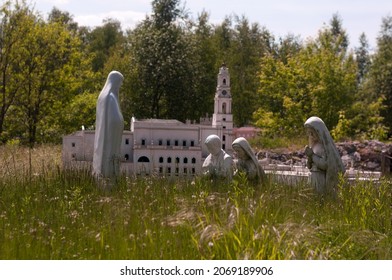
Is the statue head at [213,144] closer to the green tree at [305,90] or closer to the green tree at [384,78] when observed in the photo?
the green tree at [305,90]

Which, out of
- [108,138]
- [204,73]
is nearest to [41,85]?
[204,73]

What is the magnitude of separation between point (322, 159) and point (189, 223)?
4373mm

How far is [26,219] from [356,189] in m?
5.43

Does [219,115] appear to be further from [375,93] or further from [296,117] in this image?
[375,93]

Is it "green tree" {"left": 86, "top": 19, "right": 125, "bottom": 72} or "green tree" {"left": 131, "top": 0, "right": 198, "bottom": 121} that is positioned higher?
"green tree" {"left": 86, "top": 19, "right": 125, "bottom": 72}

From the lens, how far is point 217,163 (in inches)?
524

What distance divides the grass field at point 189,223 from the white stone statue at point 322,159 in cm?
34

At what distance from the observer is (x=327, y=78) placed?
46.7 metres

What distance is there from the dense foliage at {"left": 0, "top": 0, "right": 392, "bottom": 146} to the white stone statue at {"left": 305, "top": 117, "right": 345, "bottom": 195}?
25648 millimetres

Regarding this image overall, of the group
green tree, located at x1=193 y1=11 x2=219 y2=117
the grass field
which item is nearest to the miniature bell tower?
green tree, located at x1=193 y1=11 x2=219 y2=117

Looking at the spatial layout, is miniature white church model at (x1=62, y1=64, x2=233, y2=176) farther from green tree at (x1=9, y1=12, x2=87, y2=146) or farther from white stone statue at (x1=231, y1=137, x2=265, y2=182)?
white stone statue at (x1=231, y1=137, x2=265, y2=182)

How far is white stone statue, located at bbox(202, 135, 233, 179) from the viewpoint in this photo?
43.2 ft

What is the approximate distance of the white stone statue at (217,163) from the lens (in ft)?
43.2

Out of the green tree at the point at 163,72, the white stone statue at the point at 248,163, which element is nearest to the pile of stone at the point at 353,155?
the green tree at the point at 163,72
